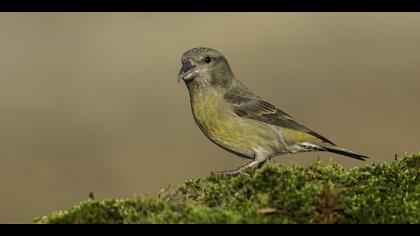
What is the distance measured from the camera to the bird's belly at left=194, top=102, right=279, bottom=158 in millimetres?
8688

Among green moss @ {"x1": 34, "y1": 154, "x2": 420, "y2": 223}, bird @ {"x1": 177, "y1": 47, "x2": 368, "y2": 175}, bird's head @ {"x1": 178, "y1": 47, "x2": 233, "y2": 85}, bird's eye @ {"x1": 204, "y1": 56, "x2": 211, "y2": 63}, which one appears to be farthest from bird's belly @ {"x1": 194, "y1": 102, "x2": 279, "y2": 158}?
green moss @ {"x1": 34, "y1": 154, "x2": 420, "y2": 223}

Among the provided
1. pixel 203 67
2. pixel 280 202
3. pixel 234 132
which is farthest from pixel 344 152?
pixel 280 202

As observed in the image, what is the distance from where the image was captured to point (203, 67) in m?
9.09

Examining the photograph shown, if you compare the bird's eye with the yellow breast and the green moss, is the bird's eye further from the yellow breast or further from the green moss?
the green moss

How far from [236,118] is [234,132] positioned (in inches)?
11.4

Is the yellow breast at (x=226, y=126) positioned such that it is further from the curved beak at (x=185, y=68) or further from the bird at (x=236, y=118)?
the curved beak at (x=185, y=68)

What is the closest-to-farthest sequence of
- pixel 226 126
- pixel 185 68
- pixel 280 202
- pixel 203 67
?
1. pixel 280 202
2. pixel 226 126
3. pixel 185 68
4. pixel 203 67

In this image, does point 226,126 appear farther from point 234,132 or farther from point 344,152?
point 344,152

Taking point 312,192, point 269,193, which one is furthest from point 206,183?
point 312,192

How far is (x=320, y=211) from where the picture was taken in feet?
15.9

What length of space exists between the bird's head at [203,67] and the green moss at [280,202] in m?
3.13

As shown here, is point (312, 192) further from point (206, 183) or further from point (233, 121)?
point (233, 121)

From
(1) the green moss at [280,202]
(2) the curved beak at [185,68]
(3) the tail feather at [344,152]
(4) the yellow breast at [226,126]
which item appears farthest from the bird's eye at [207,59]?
(1) the green moss at [280,202]
